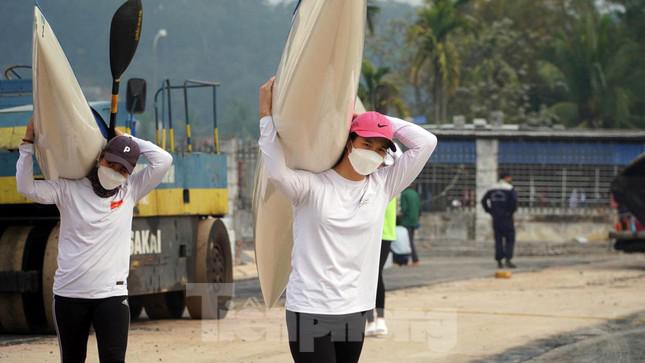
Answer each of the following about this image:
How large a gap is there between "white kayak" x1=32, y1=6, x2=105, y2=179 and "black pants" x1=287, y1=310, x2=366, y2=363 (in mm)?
2531

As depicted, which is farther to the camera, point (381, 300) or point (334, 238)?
point (381, 300)

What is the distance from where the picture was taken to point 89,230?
23.6 ft

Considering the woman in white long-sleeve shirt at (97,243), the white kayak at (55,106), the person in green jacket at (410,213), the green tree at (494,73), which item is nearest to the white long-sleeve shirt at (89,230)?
the woman in white long-sleeve shirt at (97,243)

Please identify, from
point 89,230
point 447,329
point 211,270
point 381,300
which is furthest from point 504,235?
point 89,230

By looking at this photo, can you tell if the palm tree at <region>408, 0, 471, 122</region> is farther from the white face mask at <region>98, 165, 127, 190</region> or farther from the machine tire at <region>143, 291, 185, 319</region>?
the white face mask at <region>98, 165, 127, 190</region>

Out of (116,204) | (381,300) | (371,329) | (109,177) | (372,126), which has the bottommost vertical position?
(371,329)

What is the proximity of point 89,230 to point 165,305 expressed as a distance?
264 inches

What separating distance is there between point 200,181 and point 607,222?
2183 cm

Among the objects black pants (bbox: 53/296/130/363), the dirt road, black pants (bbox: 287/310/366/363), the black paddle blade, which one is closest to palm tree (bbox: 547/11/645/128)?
the dirt road

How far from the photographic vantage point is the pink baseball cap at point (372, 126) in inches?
240

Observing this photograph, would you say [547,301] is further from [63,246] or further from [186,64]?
[186,64]

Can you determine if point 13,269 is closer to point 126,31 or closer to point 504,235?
point 126,31

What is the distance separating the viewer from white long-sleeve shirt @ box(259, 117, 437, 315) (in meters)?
5.83

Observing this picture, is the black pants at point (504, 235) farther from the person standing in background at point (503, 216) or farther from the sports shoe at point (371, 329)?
the sports shoe at point (371, 329)
